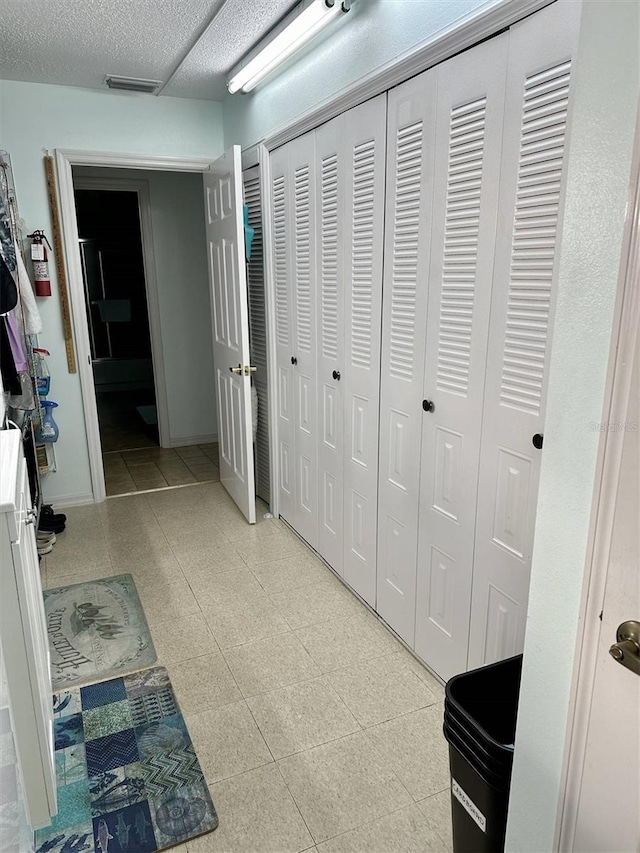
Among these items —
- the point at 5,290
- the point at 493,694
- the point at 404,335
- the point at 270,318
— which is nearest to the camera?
the point at 493,694

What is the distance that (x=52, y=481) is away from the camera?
382 centimetres

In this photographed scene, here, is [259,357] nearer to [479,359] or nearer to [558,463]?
[479,359]

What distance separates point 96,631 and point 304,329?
67.5 inches

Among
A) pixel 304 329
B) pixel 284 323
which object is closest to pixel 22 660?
pixel 304 329

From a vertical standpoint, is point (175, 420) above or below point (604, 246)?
below

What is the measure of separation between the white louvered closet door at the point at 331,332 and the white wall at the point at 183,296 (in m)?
2.53

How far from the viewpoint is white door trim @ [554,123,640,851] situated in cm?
81

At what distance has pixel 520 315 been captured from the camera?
5.26 feet

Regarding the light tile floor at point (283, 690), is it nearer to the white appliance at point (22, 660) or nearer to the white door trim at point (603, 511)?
the white appliance at point (22, 660)

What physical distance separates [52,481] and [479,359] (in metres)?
3.10

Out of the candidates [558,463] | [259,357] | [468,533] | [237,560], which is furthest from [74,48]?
[558,463]

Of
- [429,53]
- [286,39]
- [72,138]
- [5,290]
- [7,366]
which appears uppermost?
[286,39]

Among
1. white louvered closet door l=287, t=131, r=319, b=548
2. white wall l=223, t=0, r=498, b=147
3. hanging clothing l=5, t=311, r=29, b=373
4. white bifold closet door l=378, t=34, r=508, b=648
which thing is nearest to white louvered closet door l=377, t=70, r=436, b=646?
white bifold closet door l=378, t=34, r=508, b=648

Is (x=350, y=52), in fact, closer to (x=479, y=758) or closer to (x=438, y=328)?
(x=438, y=328)
